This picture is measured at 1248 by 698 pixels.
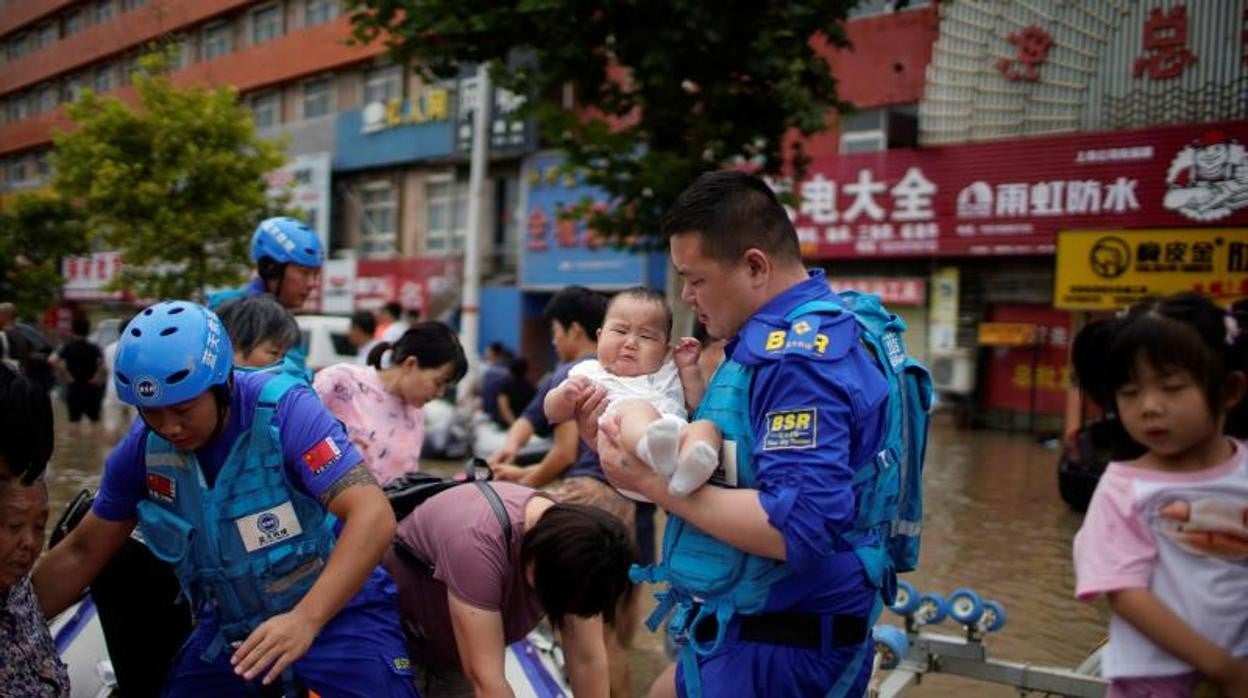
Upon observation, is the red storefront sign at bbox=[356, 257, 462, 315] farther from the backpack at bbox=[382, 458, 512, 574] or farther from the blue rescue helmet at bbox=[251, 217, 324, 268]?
the backpack at bbox=[382, 458, 512, 574]

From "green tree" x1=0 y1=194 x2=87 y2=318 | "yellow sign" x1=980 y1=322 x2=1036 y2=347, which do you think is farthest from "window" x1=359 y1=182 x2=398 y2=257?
"yellow sign" x1=980 y1=322 x2=1036 y2=347

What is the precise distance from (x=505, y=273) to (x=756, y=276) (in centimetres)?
2132

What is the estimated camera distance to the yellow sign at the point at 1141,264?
6184mm

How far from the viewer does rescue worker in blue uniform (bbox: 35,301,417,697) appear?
2236 mm

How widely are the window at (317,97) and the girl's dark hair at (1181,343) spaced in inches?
1023

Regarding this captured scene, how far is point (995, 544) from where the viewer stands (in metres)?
8.27

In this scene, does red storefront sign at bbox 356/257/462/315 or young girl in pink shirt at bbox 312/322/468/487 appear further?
red storefront sign at bbox 356/257/462/315

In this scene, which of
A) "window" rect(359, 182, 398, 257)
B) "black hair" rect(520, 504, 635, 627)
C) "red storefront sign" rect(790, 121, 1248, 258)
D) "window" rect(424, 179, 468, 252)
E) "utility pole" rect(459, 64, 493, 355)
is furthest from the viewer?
"window" rect(359, 182, 398, 257)

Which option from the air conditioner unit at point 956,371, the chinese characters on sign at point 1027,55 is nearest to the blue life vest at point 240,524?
the chinese characters on sign at point 1027,55

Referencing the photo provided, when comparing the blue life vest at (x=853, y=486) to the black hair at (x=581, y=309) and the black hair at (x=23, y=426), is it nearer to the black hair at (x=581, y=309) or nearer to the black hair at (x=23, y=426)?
the black hair at (x=23, y=426)

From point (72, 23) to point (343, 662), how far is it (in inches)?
209

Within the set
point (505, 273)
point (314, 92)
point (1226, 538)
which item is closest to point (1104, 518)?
point (1226, 538)

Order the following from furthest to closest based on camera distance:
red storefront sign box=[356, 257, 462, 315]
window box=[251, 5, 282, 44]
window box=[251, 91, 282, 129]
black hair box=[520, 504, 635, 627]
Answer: window box=[251, 91, 282, 129] → red storefront sign box=[356, 257, 462, 315] → window box=[251, 5, 282, 44] → black hair box=[520, 504, 635, 627]

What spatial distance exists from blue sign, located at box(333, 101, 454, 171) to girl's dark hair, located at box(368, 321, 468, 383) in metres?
19.7
